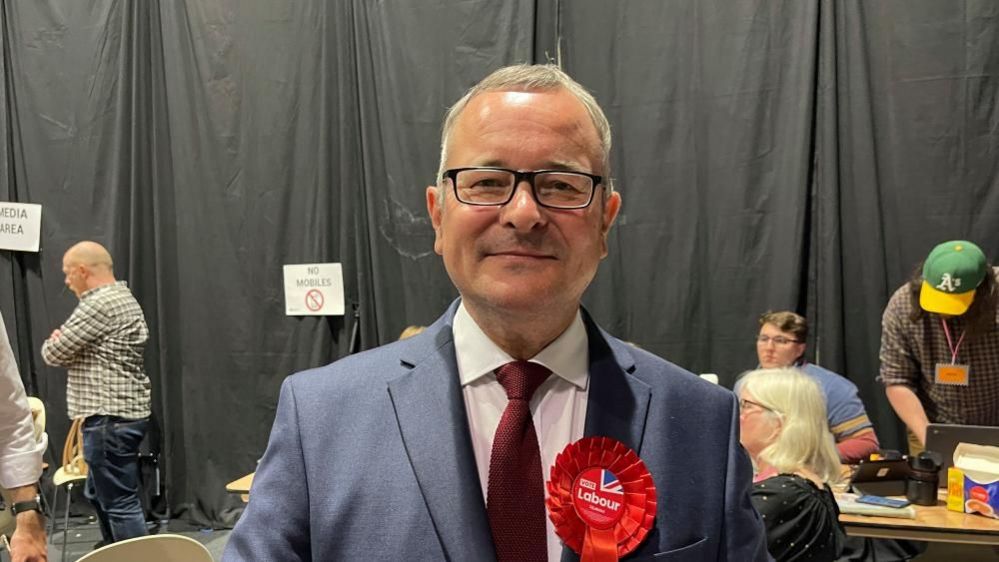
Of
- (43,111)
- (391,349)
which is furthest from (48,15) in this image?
(391,349)

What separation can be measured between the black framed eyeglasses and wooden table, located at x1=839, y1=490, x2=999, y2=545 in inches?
100

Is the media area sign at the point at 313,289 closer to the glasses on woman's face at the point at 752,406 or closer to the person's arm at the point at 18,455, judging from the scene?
the glasses on woman's face at the point at 752,406

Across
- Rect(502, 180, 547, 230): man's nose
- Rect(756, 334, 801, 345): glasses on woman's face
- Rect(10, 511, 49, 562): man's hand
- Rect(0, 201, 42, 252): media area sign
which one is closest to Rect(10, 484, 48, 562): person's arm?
Rect(10, 511, 49, 562): man's hand

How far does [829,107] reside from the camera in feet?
14.5

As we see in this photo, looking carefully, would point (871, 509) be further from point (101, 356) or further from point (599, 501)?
point (101, 356)

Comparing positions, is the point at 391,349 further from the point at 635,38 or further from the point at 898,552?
the point at 898,552

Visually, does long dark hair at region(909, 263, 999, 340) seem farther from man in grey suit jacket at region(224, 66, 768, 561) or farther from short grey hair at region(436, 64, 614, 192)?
short grey hair at region(436, 64, 614, 192)

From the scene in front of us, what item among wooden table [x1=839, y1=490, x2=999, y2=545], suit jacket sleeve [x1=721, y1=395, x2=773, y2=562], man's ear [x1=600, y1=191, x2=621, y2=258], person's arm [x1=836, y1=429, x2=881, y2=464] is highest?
man's ear [x1=600, y1=191, x2=621, y2=258]

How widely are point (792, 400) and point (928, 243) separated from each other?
172 cm

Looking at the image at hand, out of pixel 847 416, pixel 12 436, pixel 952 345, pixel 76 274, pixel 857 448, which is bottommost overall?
pixel 857 448

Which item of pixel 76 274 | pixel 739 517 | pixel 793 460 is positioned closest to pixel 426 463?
pixel 739 517

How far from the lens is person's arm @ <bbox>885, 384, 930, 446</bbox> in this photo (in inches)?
146

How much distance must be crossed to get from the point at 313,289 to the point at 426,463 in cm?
457

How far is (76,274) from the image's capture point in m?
5.00
